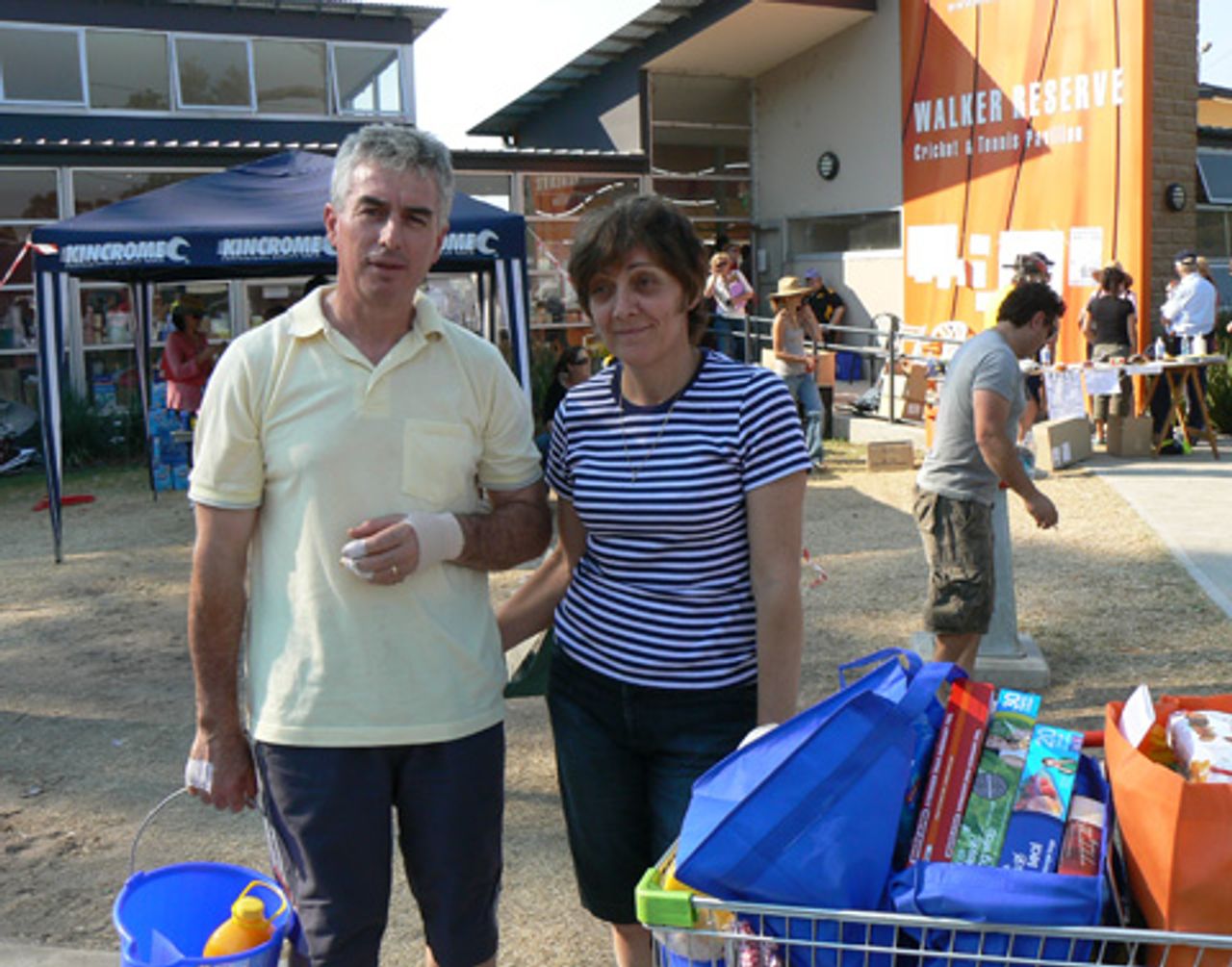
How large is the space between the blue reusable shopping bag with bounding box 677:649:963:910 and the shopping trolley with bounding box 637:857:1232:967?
0.03 m

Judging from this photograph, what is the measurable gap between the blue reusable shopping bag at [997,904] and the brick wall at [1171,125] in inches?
593

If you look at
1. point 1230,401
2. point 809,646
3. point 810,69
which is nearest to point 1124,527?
point 809,646

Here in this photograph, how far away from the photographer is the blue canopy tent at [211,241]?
883 cm

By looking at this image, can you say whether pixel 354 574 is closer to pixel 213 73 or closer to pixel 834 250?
pixel 213 73

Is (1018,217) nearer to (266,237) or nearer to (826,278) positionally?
(826,278)

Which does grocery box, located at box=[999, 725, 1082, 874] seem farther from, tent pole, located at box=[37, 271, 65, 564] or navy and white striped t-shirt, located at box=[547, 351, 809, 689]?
tent pole, located at box=[37, 271, 65, 564]

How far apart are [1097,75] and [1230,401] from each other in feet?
14.5

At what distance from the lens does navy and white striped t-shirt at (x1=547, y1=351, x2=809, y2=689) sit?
227 centimetres

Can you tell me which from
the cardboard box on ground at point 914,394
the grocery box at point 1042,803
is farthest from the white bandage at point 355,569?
the cardboard box on ground at point 914,394

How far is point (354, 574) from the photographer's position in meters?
2.20

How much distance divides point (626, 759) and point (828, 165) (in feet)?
62.5

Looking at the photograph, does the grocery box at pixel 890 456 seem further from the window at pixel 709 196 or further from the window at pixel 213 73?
the window at pixel 213 73

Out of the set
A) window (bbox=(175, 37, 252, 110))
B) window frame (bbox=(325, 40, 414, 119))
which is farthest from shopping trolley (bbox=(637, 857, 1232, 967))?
window frame (bbox=(325, 40, 414, 119))

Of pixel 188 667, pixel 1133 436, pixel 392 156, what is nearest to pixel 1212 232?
pixel 1133 436
